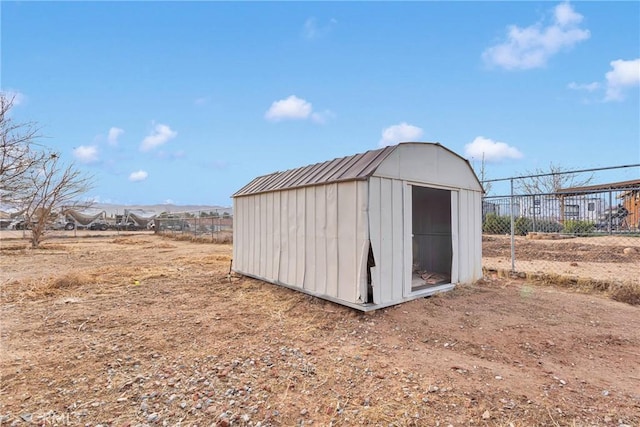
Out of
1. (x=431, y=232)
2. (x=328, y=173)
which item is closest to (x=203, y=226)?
(x=431, y=232)

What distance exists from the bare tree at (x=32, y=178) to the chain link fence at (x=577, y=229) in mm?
14708

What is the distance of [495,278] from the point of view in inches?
248

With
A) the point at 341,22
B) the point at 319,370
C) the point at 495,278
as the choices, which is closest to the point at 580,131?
the point at 495,278

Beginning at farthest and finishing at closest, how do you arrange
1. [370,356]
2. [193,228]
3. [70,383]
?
[193,228]
[370,356]
[70,383]

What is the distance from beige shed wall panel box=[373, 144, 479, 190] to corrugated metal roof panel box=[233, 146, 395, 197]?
15cm

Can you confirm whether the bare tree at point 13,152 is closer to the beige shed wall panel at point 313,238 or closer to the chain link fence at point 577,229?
the beige shed wall panel at point 313,238

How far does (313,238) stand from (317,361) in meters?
2.05

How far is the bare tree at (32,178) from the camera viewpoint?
35.5 feet

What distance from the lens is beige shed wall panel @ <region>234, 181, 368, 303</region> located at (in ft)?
13.3

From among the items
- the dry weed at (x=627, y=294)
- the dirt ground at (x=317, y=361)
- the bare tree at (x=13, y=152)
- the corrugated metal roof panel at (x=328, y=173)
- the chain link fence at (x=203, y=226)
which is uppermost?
the bare tree at (x=13, y=152)

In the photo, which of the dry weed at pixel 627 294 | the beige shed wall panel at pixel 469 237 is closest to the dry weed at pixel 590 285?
the dry weed at pixel 627 294

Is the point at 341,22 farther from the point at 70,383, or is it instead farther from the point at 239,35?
the point at 70,383

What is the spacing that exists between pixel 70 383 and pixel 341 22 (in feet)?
27.8

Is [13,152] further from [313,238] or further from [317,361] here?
[317,361]
